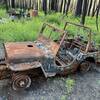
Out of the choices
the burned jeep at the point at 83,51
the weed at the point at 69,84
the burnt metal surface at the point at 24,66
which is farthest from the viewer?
the burned jeep at the point at 83,51

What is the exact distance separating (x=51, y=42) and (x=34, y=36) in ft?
8.95

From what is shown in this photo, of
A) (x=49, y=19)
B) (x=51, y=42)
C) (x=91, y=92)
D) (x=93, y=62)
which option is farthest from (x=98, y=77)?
(x=49, y=19)

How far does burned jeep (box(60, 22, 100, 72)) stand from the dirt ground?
0.43 meters

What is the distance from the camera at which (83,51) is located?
5.96 meters

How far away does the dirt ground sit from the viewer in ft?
15.8

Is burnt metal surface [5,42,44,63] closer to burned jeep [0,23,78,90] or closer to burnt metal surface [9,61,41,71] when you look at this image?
burned jeep [0,23,78,90]

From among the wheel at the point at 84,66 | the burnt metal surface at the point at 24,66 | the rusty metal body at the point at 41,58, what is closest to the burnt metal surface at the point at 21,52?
the rusty metal body at the point at 41,58

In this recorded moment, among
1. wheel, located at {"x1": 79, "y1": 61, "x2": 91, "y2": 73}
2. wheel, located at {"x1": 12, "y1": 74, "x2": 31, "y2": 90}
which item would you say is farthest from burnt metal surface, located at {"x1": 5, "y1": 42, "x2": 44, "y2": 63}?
wheel, located at {"x1": 79, "y1": 61, "x2": 91, "y2": 73}

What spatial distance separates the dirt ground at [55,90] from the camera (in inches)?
189

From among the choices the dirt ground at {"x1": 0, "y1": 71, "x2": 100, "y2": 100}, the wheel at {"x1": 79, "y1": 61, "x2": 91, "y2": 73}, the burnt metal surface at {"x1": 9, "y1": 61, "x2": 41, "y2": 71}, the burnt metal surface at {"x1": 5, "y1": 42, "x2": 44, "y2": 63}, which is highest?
the burnt metal surface at {"x1": 5, "y1": 42, "x2": 44, "y2": 63}

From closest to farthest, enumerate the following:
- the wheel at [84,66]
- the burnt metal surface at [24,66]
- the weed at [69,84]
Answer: the burnt metal surface at [24,66] → the weed at [69,84] → the wheel at [84,66]

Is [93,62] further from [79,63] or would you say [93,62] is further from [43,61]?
[43,61]

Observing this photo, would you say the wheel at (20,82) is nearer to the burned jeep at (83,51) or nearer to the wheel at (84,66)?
the burned jeep at (83,51)

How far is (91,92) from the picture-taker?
5168mm
